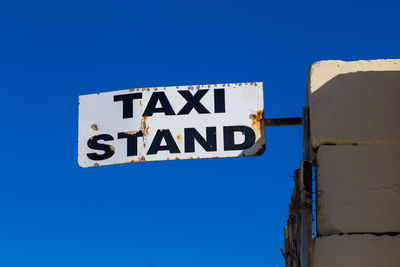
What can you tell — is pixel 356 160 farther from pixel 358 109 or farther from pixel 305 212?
pixel 305 212

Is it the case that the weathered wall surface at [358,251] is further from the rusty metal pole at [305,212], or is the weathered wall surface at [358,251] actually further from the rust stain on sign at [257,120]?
the rust stain on sign at [257,120]

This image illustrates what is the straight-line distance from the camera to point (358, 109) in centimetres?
381

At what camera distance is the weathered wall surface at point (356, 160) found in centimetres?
356

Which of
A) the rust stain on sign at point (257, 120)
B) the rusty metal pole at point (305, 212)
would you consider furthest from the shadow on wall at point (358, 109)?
the rust stain on sign at point (257, 120)

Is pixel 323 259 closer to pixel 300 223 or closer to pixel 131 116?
pixel 300 223

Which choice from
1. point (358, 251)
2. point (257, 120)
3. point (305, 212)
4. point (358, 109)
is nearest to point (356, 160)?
point (358, 109)

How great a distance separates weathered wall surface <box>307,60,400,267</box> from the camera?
3.56m

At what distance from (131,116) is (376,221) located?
198 cm

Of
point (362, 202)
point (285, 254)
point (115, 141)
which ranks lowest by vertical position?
point (285, 254)

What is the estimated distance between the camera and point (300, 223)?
3.72 m

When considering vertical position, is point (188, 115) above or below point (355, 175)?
above

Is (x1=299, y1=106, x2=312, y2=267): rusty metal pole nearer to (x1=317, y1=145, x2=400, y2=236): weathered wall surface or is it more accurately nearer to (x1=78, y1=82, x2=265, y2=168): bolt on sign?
(x1=317, y1=145, x2=400, y2=236): weathered wall surface

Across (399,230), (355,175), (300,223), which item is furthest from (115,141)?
(399,230)

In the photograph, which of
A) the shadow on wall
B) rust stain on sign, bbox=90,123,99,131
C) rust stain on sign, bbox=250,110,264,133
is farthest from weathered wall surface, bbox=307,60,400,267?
rust stain on sign, bbox=90,123,99,131
